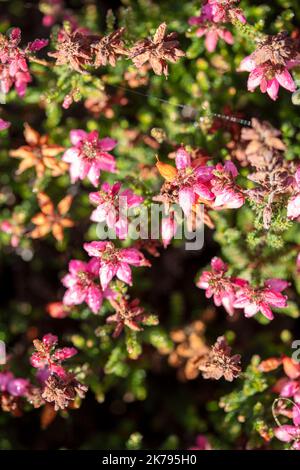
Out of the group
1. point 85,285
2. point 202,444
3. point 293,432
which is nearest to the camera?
point 293,432

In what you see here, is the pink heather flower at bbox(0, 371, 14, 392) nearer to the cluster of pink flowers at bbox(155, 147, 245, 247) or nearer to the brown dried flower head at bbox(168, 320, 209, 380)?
the brown dried flower head at bbox(168, 320, 209, 380)

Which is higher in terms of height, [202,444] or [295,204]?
[295,204]

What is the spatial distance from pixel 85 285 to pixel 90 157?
23.4 inches

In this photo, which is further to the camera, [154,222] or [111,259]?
[154,222]

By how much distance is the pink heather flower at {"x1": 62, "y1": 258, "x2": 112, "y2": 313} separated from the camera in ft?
8.41

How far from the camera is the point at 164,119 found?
9.87ft

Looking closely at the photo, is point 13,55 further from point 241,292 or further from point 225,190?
point 241,292

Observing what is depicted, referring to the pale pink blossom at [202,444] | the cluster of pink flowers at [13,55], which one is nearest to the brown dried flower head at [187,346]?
the pale pink blossom at [202,444]

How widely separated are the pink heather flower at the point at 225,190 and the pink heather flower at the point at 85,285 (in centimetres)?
63

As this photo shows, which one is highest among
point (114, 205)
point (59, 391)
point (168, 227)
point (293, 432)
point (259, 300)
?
point (114, 205)

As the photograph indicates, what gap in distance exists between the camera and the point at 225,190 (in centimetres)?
224

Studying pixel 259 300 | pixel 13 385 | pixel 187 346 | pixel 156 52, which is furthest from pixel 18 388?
pixel 156 52

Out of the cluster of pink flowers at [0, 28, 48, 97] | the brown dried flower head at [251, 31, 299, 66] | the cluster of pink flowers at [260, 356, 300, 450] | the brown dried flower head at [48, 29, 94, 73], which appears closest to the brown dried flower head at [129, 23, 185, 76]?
the brown dried flower head at [48, 29, 94, 73]

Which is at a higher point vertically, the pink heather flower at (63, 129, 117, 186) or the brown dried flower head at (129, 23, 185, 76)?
the brown dried flower head at (129, 23, 185, 76)
